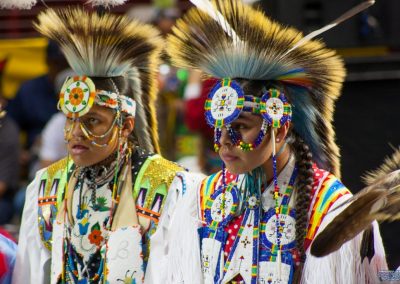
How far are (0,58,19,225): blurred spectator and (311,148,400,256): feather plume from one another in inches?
153

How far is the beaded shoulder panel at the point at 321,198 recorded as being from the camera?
4.76 m

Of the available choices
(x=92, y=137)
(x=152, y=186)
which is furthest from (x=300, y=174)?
(x=92, y=137)

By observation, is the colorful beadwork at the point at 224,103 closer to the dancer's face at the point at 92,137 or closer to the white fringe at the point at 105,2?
the dancer's face at the point at 92,137

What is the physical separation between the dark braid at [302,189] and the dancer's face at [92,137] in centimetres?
94

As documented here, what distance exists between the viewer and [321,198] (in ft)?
15.7

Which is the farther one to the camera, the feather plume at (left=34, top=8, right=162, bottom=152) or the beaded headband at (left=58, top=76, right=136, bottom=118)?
the feather plume at (left=34, top=8, right=162, bottom=152)

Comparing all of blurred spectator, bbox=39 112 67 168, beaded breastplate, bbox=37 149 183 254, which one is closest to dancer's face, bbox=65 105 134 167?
beaded breastplate, bbox=37 149 183 254

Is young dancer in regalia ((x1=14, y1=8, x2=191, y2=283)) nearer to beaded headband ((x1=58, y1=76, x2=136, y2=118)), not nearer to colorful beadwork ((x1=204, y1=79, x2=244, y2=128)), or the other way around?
beaded headband ((x1=58, y1=76, x2=136, y2=118))

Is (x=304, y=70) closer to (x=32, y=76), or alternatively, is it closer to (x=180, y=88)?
(x=180, y=88)

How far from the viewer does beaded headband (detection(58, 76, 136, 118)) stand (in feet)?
→ 17.4

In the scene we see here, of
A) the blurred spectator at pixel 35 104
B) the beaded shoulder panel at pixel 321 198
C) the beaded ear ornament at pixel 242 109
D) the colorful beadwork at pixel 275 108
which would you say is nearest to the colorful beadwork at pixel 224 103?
the beaded ear ornament at pixel 242 109

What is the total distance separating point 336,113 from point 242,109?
2.51m

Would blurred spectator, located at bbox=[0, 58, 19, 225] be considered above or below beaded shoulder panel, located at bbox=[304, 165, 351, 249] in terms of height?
above

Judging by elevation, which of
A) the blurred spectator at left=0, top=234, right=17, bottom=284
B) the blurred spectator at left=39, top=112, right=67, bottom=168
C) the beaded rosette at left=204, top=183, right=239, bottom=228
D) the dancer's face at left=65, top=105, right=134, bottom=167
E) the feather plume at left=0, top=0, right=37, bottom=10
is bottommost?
the blurred spectator at left=0, top=234, right=17, bottom=284
